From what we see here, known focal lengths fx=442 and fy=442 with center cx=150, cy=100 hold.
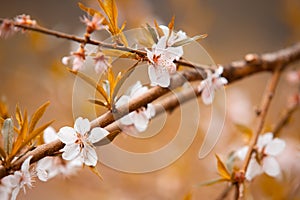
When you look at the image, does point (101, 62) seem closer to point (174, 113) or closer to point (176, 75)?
point (176, 75)

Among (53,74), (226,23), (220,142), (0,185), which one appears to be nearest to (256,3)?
(226,23)

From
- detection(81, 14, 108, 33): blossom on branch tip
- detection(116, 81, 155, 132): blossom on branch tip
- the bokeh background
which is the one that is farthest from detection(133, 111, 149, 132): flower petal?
the bokeh background

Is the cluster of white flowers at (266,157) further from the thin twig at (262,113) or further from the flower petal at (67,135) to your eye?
the flower petal at (67,135)

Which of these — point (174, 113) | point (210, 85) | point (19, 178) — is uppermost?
point (174, 113)

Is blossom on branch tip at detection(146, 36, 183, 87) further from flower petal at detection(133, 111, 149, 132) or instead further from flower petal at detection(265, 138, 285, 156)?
flower petal at detection(265, 138, 285, 156)

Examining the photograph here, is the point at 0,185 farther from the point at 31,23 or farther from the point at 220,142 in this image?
the point at 220,142

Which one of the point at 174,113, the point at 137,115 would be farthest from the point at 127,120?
the point at 174,113

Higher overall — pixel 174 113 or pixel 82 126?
pixel 174 113

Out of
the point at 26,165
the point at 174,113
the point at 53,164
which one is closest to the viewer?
the point at 26,165
